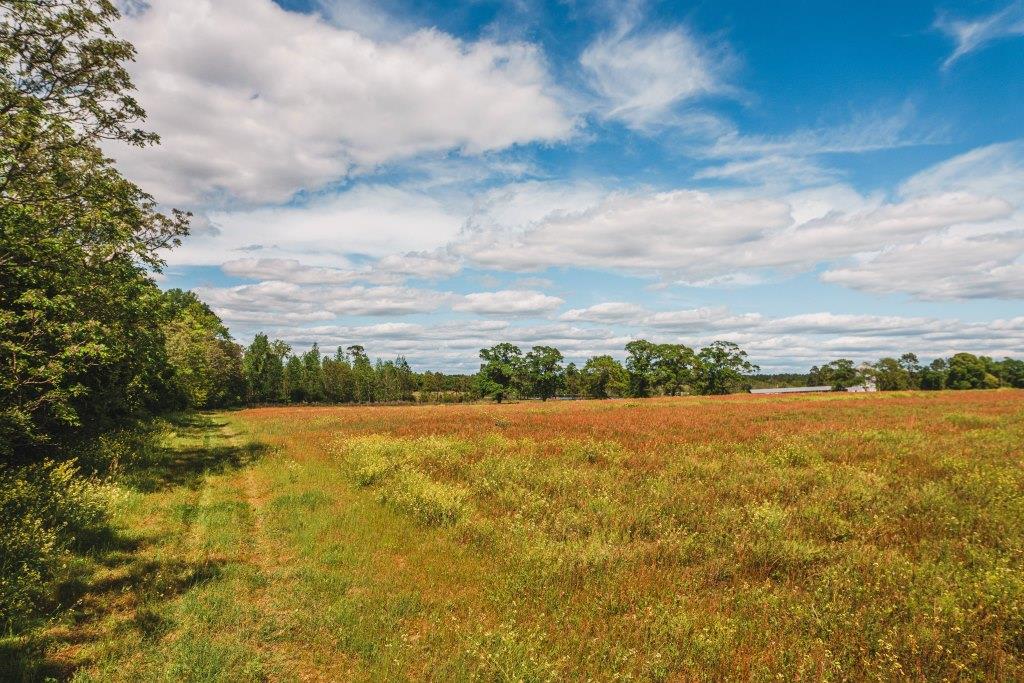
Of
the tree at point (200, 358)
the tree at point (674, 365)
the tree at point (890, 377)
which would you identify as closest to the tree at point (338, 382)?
the tree at point (200, 358)

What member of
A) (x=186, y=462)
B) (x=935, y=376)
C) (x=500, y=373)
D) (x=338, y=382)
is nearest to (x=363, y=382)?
(x=338, y=382)

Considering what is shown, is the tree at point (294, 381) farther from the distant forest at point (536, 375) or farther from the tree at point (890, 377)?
the tree at point (890, 377)

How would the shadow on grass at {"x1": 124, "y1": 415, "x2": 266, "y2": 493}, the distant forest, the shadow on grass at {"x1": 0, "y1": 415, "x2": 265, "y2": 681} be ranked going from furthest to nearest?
the distant forest < the shadow on grass at {"x1": 124, "y1": 415, "x2": 266, "y2": 493} < the shadow on grass at {"x1": 0, "y1": 415, "x2": 265, "y2": 681}

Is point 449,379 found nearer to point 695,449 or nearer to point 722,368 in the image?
point 722,368

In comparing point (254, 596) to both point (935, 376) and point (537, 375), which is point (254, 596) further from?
point (935, 376)

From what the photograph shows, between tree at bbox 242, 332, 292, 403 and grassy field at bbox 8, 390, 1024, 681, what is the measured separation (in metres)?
106

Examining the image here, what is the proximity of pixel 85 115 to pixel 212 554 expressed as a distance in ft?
42.1

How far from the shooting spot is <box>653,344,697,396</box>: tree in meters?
99.5

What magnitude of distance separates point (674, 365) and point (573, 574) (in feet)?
327

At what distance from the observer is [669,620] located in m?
5.93

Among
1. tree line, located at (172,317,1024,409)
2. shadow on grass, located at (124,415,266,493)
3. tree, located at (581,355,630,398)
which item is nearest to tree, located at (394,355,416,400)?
tree line, located at (172,317,1024,409)

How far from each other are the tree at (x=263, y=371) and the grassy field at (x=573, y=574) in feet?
347

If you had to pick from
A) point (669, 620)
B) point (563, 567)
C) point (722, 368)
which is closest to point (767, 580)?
point (669, 620)

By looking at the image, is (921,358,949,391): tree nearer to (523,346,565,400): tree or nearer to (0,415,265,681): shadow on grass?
(523,346,565,400): tree
